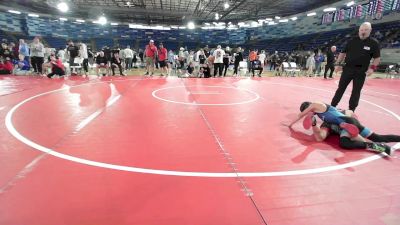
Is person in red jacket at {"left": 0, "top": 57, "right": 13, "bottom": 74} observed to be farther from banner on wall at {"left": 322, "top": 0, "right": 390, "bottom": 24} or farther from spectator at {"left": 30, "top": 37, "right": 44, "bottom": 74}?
banner on wall at {"left": 322, "top": 0, "right": 390, "bottom": 24}

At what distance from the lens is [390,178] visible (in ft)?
9.71

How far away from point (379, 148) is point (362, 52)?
2520 millimetres

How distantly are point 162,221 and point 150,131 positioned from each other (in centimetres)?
235

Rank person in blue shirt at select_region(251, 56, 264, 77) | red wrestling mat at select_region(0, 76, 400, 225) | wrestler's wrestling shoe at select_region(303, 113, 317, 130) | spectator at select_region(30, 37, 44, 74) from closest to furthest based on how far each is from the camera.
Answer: red wrestling mat at select_region(0, 76, 400, 225), wrestler's wrestling shoe at select_region(303, 113, 317, 130), spectator at select_region(30, 37, 44, 74), person in blue shirt at select_region(251, 56, 264, 77)

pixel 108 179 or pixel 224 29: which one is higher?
pixel 224 29

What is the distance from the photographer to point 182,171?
3002mm

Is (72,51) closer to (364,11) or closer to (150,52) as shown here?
(150,52)

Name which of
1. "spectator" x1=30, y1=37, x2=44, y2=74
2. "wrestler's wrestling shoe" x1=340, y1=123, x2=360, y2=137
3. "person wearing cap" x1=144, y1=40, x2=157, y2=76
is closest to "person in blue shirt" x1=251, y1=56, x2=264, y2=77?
"person wearing cap" x1=144, y1=40, x2=157, y2=76

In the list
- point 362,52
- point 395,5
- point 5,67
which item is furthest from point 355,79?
point 395,5

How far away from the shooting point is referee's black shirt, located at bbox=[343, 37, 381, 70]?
5215 millimetres

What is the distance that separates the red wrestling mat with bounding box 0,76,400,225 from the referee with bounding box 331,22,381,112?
826 mm

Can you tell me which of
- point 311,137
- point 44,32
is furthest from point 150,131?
point 44,32

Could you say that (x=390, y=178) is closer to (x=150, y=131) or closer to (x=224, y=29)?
(x=150, y=131)

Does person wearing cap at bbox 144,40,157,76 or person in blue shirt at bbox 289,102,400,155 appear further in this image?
person wearing cap at bbox 144,40,157,76
